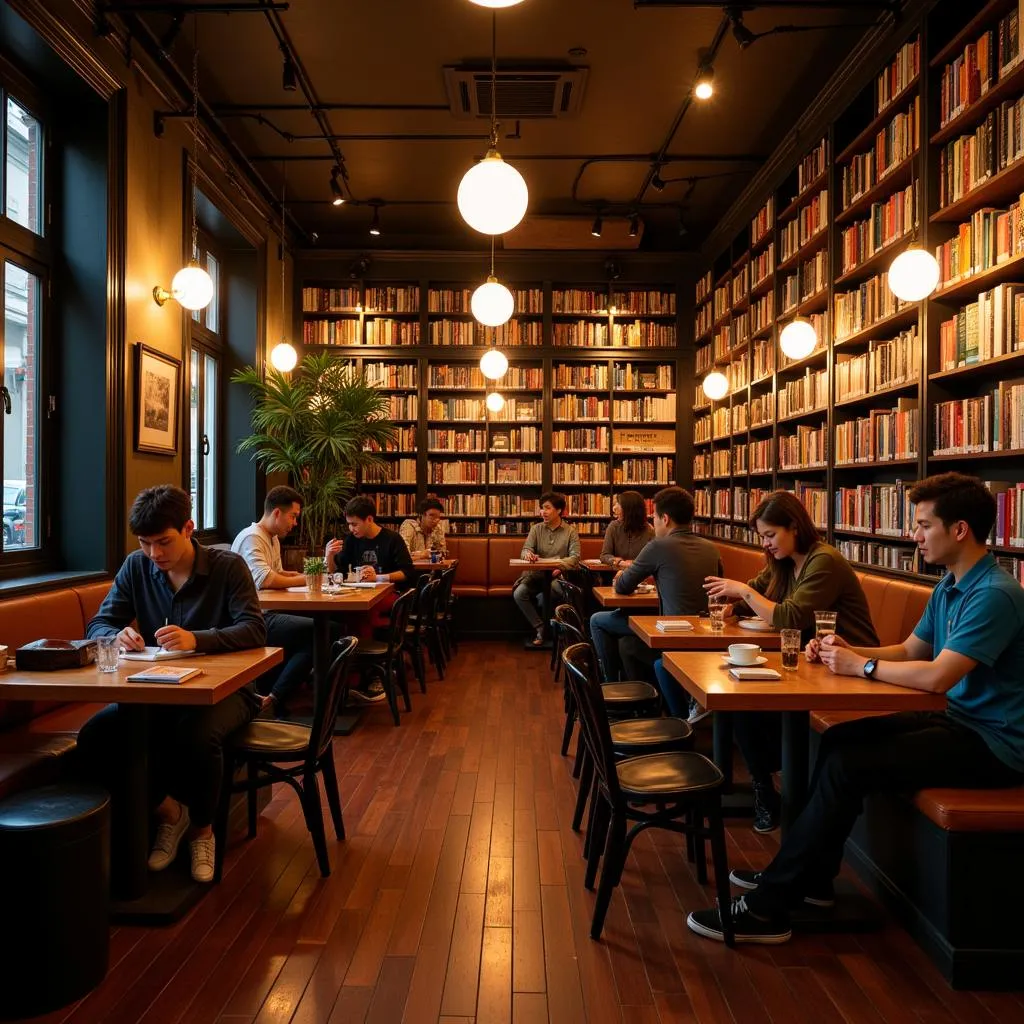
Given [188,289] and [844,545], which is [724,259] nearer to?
[844,545]

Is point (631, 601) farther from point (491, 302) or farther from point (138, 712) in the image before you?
point (138, 712)

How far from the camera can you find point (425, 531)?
8.30 m

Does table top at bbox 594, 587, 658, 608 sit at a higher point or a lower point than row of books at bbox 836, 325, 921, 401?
lower

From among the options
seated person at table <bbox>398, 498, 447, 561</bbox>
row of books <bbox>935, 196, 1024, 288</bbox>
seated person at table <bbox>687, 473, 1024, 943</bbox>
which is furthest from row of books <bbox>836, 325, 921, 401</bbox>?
seated person at table <bbox>398, 498, 447, 561</bbox>

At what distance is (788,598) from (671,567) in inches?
45.4

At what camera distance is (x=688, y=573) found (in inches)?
183

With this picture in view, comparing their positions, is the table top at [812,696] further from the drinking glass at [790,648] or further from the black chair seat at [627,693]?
the black chair seat at [627,693]

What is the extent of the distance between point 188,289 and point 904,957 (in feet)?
16.4

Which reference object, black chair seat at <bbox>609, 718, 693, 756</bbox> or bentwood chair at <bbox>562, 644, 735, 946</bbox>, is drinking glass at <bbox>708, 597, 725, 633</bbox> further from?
bentwood chair at <bbox>562, 644, 735, 946</bbox>

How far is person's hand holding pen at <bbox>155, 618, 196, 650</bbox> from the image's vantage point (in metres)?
2.94

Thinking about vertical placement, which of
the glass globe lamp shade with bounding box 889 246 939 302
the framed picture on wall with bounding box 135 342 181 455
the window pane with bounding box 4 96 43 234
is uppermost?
the window pane with bounding box 4 96 43 234

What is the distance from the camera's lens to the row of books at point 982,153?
137 inches

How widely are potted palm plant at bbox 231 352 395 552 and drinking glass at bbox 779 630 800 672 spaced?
17.9 ft

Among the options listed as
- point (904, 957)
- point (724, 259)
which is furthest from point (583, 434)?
point (904, 957)
